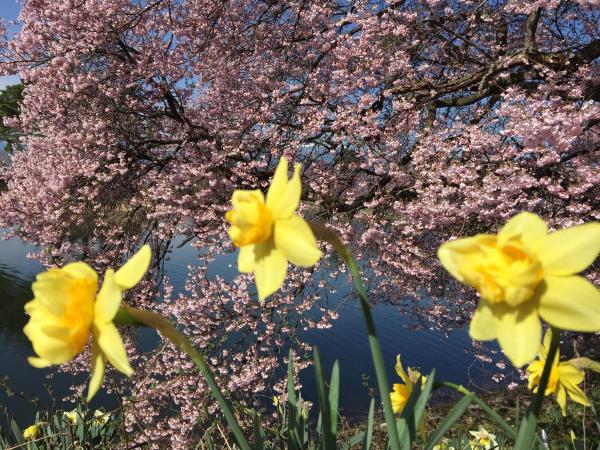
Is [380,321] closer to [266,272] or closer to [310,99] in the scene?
[310,99]

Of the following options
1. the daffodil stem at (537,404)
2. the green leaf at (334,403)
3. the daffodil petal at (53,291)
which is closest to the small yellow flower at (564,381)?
the daffodil stem at (537,404)

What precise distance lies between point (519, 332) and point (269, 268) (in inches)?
16.8

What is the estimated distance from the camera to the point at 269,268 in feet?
2.58

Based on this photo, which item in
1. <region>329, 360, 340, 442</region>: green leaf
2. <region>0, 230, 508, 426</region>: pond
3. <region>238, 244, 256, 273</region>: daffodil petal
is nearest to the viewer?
<region>238, 244, 256, 273</region>: daffodil petal

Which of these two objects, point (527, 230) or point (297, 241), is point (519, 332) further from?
point (297, 241)

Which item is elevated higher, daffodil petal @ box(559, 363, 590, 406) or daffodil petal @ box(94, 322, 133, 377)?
daffodil petal @ box(94, 322, 133, 377)

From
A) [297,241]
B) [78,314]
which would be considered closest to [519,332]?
[297,241]

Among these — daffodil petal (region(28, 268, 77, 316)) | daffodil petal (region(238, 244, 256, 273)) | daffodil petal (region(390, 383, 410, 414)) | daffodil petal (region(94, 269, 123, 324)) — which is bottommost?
daffodil petal (region(390, 383, 410, 414))

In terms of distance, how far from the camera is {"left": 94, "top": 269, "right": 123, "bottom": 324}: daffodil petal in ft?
2.27

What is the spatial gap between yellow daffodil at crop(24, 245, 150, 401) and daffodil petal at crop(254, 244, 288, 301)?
20cm

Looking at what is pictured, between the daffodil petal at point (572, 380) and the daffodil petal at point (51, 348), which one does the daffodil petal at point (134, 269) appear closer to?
the daffodil petal at point (51, 348)

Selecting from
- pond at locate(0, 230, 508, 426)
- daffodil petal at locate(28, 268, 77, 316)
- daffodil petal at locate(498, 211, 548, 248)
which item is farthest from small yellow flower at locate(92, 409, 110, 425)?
pond at locate(0, 230, 508, 426)

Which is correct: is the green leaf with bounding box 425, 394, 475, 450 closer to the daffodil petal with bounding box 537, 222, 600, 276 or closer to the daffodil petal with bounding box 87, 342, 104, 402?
the daffodil petal with bounding box 537, 222, 600, 276

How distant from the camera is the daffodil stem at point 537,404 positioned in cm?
70
